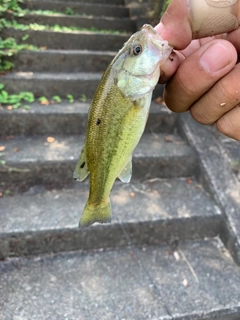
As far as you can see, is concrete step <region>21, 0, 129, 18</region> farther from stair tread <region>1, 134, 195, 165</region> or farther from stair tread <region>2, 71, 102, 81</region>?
stair tread <region>1, 134, 195, 165</region>

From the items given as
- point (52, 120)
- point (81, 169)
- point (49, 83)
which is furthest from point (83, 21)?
point (81, 169)

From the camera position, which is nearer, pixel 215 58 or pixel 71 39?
pixel 215 58

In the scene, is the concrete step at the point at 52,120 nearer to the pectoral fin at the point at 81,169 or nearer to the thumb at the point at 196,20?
the pectoral fin at the point at 81,169

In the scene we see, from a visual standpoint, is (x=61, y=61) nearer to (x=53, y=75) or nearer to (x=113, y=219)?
(x=53, y=75)

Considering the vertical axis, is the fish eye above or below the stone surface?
above

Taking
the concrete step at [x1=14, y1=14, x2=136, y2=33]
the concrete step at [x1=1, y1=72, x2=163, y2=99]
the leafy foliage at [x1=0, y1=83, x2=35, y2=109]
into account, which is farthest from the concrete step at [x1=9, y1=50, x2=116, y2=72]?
the concrete step at [x1=14, y1=14, x2=136, y2=33]

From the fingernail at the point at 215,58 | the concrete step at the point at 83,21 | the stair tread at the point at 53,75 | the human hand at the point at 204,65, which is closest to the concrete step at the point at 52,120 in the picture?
the stair tread at the point at 53,75

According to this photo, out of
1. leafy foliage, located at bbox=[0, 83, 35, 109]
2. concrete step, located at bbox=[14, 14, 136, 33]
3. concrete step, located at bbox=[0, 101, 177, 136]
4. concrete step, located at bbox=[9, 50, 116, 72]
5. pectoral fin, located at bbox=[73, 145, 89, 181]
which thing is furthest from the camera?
concrete step, located at bbox=[14, 14, 136, 33]
